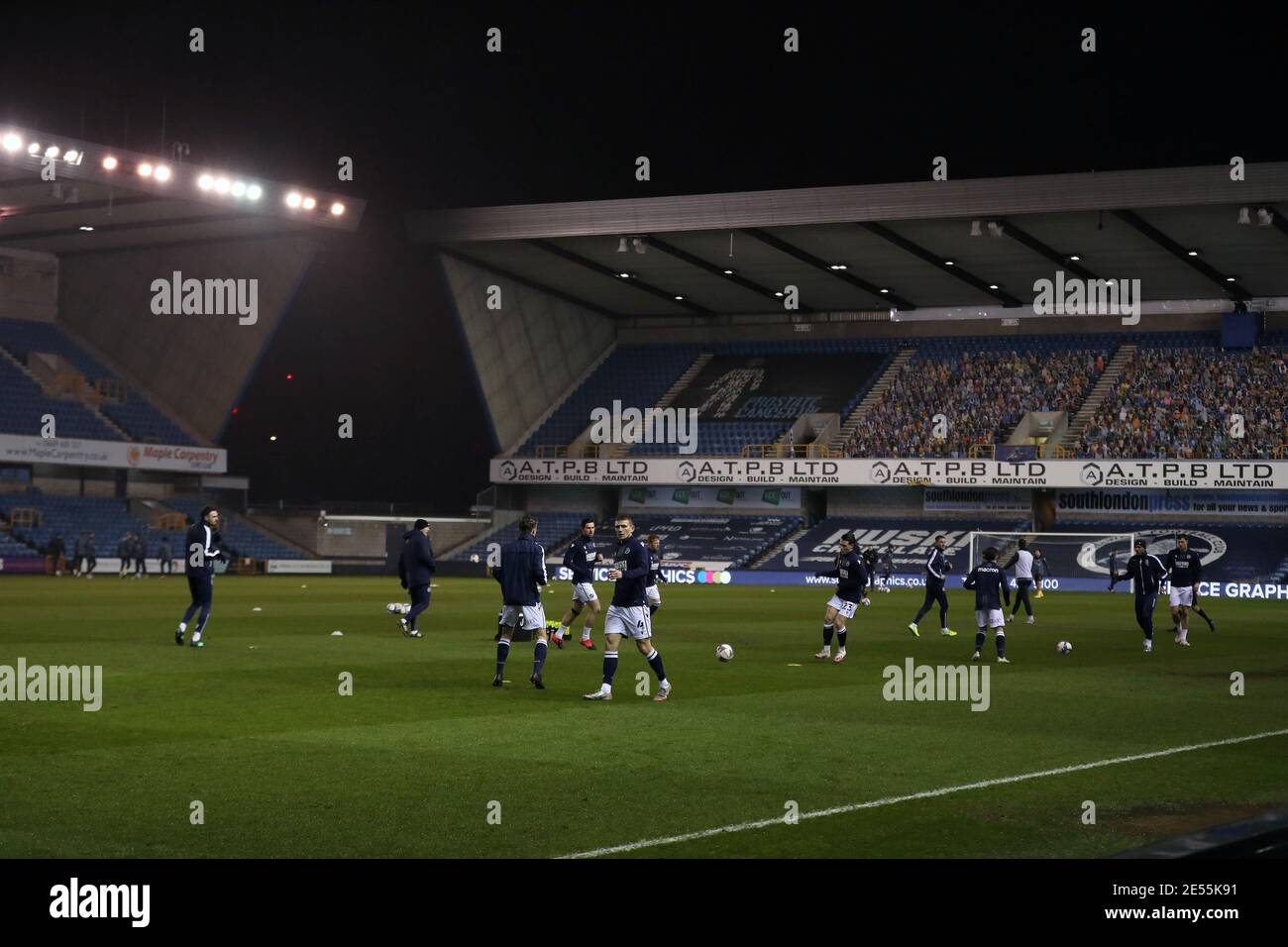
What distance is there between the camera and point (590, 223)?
2344 inches

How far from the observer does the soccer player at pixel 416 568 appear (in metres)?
25.5

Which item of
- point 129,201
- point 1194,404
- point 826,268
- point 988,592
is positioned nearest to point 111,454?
point 129,201

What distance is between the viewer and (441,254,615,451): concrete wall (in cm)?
6688

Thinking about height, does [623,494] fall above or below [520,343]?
below

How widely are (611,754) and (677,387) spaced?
63468 millimetres

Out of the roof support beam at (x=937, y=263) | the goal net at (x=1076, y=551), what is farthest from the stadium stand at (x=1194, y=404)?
the roof support beam at (x=937, y=263)

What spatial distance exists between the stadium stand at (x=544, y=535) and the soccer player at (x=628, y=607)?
50.2m

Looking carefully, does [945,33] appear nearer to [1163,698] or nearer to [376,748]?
[1163,698]

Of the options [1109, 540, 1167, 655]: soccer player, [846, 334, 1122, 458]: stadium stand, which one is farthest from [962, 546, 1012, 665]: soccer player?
[846, 334, 1122, 458]: stadium stand

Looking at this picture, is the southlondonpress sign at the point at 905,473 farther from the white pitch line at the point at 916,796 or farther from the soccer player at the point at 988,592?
the white pitch line at the point at 916,796

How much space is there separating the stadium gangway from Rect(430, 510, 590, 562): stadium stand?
26.2 ft

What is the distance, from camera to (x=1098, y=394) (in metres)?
66.6

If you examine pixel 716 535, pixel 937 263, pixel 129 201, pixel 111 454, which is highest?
pixel 129 201
